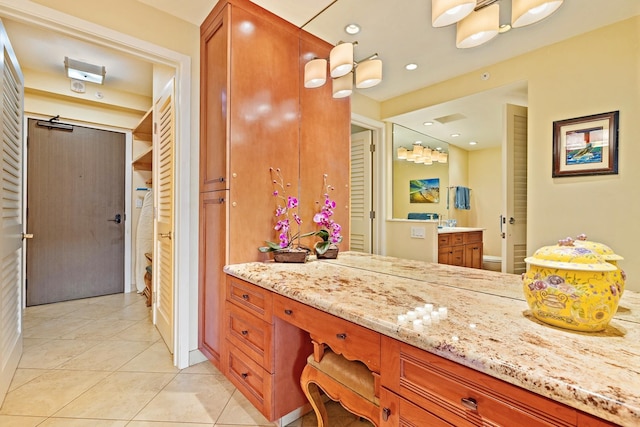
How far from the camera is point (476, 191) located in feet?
3.88

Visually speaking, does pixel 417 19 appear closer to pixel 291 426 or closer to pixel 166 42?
pixel 166 42

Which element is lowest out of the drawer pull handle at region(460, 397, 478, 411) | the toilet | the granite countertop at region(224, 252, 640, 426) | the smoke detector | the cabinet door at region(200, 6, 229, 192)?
the drawer pull handle at region(460, 397, 478, 411)

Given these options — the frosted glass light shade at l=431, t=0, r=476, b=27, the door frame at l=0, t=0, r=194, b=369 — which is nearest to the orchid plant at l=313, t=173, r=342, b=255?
the door frame at l=0, t=0, r=194, b=369

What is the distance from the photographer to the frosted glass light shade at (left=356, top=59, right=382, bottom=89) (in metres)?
1.64

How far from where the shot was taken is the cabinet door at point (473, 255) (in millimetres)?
1232

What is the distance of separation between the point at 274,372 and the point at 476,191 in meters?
1.18

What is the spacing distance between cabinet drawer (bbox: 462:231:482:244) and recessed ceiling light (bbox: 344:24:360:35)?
50.4 inches

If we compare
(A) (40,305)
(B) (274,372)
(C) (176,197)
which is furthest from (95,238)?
(B) (274,372)

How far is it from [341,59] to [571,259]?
1.53 m

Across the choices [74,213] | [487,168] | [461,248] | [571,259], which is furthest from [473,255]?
[74,213]

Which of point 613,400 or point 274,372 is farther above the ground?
point 613,400

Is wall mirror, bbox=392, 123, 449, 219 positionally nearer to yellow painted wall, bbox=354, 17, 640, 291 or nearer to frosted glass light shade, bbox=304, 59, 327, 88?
yellow painted wall, bbox=354, 17, 640, 291

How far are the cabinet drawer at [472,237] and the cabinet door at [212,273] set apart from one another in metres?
1.25

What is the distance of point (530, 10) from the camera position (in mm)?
1126
